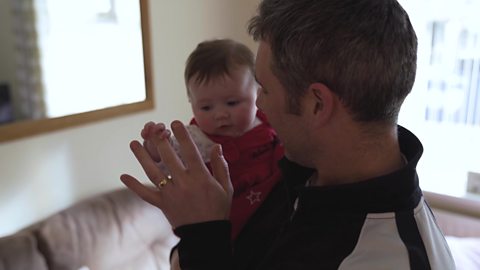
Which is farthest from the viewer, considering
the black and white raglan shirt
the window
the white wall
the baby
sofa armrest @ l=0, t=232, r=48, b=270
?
the window

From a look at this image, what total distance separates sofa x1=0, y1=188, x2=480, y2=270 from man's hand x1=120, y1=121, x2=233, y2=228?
935 mm

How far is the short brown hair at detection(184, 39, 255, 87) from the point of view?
123 centimetres

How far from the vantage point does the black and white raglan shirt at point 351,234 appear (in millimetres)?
719

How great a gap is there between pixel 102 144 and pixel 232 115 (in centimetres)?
87

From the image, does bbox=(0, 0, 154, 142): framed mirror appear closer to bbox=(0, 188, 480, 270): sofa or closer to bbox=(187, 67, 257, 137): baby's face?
bbox=(0, 188, 480, 270): sofa

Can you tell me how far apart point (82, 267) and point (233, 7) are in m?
1.54

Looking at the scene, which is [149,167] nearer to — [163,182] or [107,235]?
[163,182]

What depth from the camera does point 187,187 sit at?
0.79 meters

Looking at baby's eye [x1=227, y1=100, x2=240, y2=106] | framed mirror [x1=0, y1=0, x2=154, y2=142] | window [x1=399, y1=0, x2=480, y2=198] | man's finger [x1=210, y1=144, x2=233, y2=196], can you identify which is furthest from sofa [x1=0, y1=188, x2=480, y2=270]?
man's finger [x1=210, y1=144, x2=233, y2=196]

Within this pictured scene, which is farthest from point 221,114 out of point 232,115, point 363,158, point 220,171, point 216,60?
point 363,158

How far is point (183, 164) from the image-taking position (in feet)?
2.72

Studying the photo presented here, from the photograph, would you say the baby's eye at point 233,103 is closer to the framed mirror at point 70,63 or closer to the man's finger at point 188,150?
the man's finger at point 188,150

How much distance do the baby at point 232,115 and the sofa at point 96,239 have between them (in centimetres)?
74

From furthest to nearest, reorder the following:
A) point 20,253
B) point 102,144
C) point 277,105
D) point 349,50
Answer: point 102,144, point 20,253, point 277,105, point 349,50
